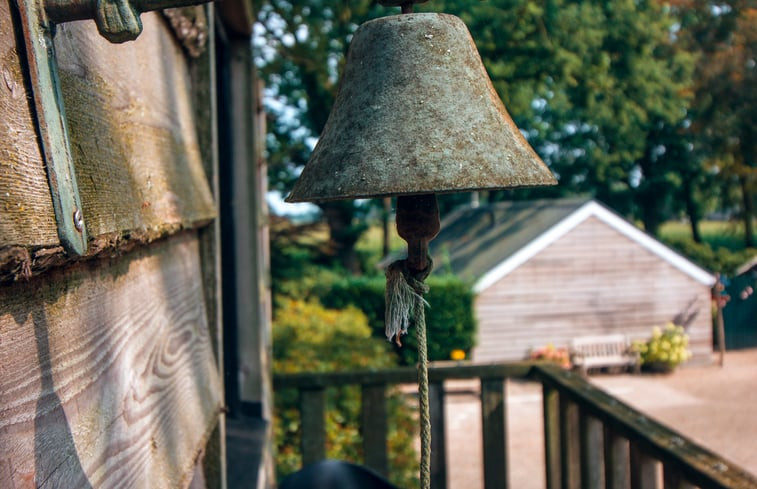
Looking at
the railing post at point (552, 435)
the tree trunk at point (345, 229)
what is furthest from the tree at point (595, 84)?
the railing post at point (552, 435)

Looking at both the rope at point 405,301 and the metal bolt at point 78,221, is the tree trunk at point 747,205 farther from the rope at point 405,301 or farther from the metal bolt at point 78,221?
the metal bolt at point 78,221

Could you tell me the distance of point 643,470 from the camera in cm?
221

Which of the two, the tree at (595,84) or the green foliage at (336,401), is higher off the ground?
the tree at (595,84)

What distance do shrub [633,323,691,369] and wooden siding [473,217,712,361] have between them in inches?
13.5

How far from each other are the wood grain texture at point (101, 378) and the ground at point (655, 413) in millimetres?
8191

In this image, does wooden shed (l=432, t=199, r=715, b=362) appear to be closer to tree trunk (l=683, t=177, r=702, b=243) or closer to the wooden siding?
the wooden siding

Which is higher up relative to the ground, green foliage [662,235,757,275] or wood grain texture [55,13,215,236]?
wood grain texture [55,13,215,236]

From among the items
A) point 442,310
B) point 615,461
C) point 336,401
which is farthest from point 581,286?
point 615,461

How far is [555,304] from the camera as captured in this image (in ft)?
54.5

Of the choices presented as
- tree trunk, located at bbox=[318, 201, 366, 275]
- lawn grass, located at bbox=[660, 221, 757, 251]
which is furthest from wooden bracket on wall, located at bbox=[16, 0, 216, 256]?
lawn grass, located at bbox=[660, 221, 757, 251]

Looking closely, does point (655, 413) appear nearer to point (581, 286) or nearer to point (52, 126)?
point (581, 286)

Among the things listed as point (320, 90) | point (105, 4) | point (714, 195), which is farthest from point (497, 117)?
point (714, 195)

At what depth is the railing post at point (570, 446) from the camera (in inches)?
116

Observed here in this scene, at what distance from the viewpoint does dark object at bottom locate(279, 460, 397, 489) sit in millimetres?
2105
